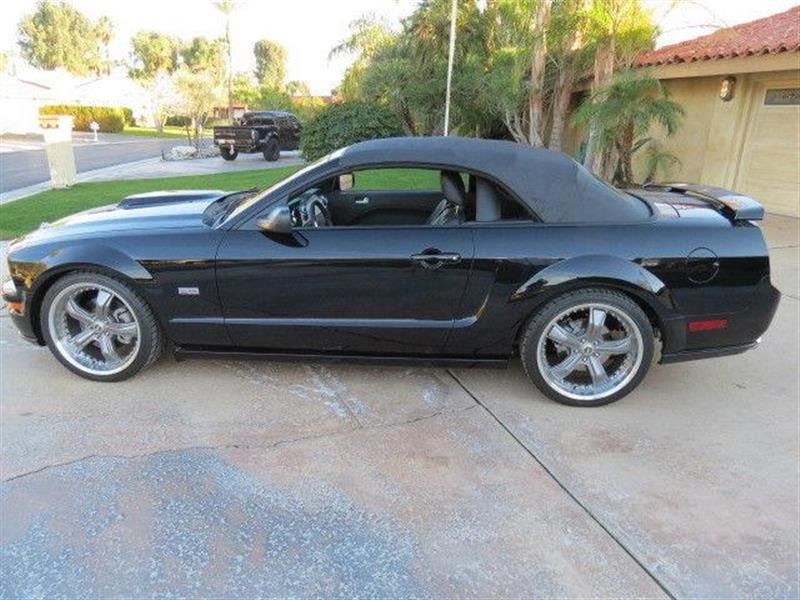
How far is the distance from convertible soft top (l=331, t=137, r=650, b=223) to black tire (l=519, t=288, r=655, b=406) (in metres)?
0.42

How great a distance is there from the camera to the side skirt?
3.27m

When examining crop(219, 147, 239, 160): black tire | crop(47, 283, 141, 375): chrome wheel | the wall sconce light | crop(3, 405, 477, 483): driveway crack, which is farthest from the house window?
crop(219, 147, 239, 160): black tire

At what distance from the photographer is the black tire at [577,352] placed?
10.1 feet

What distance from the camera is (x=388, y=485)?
8.37 ft

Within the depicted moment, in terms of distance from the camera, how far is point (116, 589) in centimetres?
197

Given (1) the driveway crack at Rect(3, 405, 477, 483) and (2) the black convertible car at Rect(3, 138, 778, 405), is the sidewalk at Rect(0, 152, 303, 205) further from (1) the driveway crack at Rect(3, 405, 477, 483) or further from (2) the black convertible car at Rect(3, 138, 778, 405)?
(1) the driveway crack at Rect(3, 405, 477, 483)

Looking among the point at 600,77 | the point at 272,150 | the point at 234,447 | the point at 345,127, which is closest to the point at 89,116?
the point at 272,150

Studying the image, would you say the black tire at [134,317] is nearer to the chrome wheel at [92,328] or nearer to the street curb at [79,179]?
the chrome wheel at [92,328]

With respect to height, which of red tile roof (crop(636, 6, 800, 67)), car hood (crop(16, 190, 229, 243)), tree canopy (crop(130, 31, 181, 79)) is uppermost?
tree canopy (crop(130, 31, 181, 79))

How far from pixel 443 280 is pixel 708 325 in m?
1.48

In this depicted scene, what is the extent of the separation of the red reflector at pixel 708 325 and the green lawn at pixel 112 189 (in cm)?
215

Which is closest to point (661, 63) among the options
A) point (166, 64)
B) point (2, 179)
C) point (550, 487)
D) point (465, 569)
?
point (550, 487)

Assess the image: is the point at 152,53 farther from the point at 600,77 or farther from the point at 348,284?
the point at 348,284

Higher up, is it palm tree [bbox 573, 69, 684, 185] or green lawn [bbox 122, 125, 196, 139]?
palm tree [bbox 573, 69, 684, 185]
